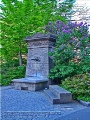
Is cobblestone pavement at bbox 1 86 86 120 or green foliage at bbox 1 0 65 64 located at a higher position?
green foliage at bbox 1 0 65 64

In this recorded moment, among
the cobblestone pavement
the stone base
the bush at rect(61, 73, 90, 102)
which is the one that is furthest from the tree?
the cobblestone pavement

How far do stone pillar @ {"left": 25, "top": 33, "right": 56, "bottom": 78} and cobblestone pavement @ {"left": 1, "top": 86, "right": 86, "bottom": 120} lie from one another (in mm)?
2493

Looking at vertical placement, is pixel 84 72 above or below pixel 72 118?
above

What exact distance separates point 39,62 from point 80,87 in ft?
9.58

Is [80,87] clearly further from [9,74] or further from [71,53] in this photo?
[9,74]

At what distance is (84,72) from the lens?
803 cm

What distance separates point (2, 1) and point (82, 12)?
6.89 metres

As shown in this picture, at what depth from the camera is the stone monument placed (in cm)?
835

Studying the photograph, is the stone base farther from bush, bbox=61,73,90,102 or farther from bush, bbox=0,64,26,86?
bush, bbox=0,64,26,86

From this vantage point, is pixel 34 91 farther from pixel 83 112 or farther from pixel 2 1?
pixel 2 1

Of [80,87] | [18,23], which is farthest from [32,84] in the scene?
[18,23]

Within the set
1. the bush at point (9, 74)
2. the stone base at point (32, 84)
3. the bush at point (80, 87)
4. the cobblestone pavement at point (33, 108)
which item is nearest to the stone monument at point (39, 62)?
the stone base at point (32, 84)

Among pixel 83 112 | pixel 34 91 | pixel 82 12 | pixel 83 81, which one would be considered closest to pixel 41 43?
pixel 34 91

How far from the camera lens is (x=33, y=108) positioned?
17.5 feet
